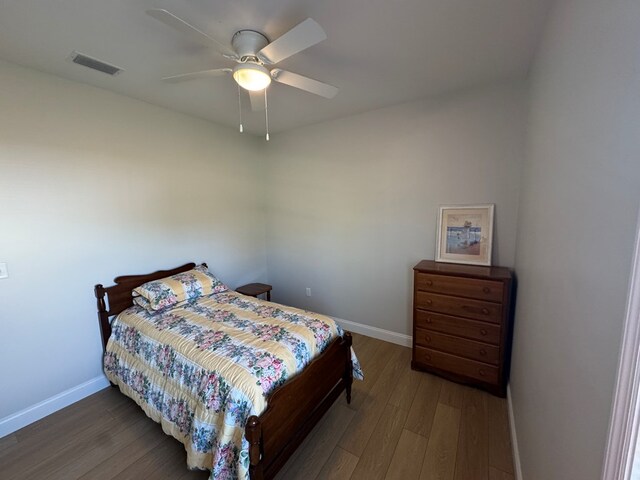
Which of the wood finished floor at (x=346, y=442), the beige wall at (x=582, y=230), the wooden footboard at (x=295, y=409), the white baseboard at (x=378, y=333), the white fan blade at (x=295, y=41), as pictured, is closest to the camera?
the beige wall at (x=582, y=230)

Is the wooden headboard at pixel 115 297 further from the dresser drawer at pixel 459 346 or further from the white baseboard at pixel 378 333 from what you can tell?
the dresser drawer at pixel 459 346

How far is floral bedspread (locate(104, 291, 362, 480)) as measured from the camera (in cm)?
135

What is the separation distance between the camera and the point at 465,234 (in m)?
2.39

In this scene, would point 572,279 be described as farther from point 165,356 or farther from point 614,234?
point 165,356

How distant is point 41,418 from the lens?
6.50 feet

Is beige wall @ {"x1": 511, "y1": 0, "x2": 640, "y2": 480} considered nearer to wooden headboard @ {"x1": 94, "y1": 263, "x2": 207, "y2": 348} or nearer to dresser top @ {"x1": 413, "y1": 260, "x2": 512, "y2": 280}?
dresser top @ {"x1": 413, "y1": 260, "x2": 512, "y2": 280}

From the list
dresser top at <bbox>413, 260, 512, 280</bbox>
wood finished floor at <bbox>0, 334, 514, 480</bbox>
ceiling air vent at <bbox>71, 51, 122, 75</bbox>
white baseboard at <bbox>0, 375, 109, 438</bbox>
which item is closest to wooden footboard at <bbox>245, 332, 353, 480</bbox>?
wood finished floor at <bbox>0, 334, 514, 480</bbox>

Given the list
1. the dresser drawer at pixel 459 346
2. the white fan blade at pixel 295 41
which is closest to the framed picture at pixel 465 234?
the dresser drawer at pixel 459 346

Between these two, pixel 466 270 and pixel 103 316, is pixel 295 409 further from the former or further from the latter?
pixel 103 316

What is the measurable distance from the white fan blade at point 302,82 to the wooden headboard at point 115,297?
7.13ft

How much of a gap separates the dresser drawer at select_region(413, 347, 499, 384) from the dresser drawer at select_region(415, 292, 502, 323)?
386 mm

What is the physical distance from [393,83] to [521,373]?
7.55 feet

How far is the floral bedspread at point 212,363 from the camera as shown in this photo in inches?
53.2

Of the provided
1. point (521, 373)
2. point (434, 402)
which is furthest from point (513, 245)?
point (434, 402)
